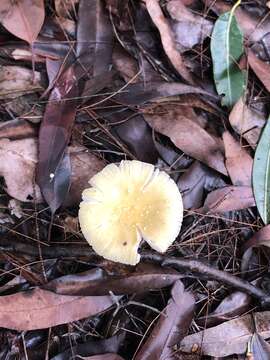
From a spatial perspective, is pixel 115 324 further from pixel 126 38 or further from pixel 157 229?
pixel 126 38

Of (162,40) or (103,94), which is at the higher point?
(162,40)

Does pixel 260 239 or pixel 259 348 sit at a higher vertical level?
pixel 260 239

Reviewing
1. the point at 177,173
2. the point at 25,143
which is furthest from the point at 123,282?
the point at 25,143

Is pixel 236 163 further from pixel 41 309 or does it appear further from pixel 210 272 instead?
pixel 41 309

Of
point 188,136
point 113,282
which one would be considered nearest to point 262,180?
point 188,136

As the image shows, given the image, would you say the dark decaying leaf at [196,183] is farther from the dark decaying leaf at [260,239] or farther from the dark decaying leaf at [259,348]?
the dark decaying leaf at [259,348]

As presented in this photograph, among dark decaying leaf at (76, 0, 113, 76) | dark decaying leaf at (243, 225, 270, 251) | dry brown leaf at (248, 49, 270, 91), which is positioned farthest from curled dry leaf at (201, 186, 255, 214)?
dark decaying leaf at (76, 0, 113, 76)

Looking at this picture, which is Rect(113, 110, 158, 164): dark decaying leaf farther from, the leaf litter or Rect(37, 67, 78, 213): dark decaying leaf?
Rect(37, 67, 78, 213): dark decaying leaf
